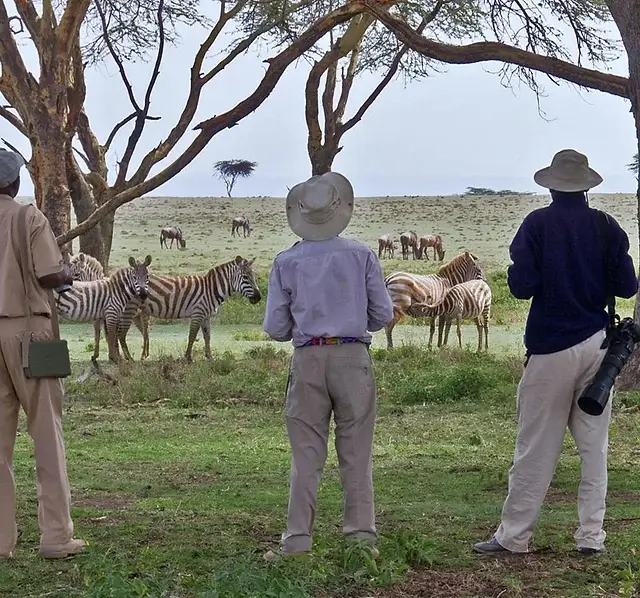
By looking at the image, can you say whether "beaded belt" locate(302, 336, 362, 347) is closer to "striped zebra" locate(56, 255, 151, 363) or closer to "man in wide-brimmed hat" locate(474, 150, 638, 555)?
"man in wide-brimmed hat" locate(474, 150, 638, 555)

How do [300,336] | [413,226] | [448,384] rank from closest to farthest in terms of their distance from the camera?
[300,336], [448,384], [413,226]

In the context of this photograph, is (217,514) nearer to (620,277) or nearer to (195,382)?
(620,277)

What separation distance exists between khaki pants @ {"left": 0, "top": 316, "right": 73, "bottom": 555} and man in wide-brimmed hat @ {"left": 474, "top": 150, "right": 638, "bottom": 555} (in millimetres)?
2117

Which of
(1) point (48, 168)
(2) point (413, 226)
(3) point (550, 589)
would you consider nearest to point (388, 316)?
(3) point (550, 589)

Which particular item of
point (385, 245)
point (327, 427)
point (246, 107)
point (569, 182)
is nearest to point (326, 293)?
point (327, 427)

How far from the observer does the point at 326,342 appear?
518 centimetres

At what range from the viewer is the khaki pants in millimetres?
5309

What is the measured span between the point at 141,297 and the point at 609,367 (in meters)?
11.5

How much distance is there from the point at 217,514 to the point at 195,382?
6857 mm

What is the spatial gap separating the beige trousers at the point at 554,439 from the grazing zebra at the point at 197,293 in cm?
1194

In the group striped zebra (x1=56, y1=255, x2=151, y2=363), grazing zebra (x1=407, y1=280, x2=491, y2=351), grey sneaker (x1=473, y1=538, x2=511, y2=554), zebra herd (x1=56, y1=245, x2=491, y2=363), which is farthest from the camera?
grazing zebra (x1=407, y1=280, x2=491, y2=351)

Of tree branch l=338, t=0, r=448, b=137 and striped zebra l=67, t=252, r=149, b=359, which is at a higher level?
tree branch l=338, t=0, r=448, b=137

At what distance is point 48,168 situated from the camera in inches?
681

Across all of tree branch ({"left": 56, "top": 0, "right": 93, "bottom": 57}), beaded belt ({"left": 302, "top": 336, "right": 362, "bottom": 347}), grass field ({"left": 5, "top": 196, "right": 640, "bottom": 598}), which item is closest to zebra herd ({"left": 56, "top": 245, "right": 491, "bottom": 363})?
grass field ({"left": 5, "top": 196, "right": 640, "bottom": 598})
